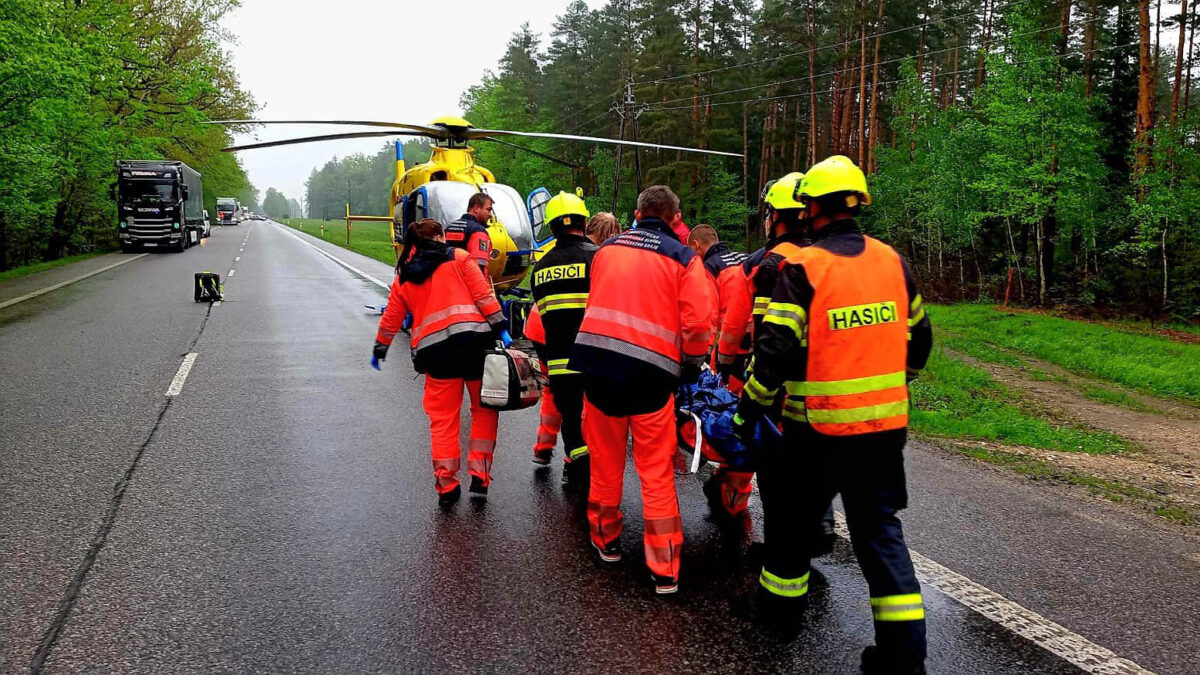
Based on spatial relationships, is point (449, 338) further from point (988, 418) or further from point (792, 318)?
point (988, 418)

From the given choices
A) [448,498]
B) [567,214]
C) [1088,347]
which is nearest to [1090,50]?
[1088,347]

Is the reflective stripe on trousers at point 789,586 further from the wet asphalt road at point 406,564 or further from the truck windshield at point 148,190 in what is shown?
the truck windshield at point 148,190

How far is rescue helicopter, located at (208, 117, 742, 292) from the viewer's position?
35.4 ft

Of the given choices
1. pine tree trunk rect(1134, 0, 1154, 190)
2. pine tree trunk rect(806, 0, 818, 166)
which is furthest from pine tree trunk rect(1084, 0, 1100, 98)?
pine tree trunk rect(806, 0, 818, 166)

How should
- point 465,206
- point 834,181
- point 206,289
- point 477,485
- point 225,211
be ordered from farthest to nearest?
point 225,211 < point 206,289 < point 465,206 < point 477,485 < point 834,181

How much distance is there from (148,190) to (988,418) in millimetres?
31070

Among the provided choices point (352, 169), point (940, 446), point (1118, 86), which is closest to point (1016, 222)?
point (1118, 86)

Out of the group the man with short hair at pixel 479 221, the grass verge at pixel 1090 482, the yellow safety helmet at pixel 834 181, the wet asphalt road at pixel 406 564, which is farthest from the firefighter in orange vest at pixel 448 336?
the grass verge at pixel 1090 482

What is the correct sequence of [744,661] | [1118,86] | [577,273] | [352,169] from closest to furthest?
[744,661] < [577,273] < [1118,86] < [352,169]

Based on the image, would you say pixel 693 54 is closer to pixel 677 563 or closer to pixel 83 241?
pixel 83 241

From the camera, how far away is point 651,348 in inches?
153

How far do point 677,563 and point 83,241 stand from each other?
36.2m

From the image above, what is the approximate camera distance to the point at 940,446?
666 cm

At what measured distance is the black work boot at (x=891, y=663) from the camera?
301 cm
